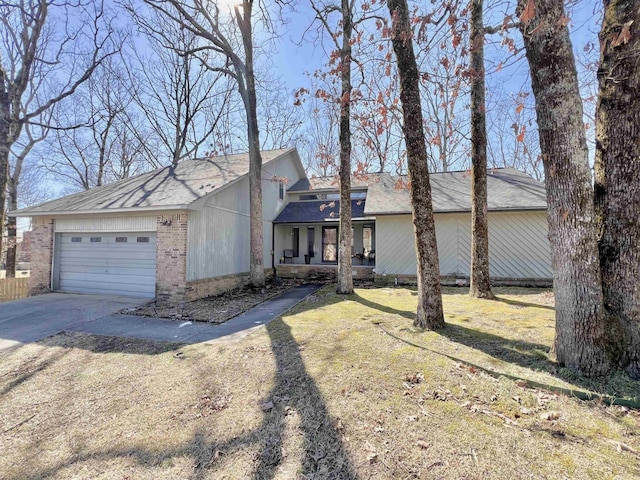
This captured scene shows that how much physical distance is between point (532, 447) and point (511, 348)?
2.32 meters

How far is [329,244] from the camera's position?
16.7 m

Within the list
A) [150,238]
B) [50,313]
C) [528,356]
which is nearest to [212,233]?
[150,238]

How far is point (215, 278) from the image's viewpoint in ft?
34.8

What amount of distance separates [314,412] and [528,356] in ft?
9.77

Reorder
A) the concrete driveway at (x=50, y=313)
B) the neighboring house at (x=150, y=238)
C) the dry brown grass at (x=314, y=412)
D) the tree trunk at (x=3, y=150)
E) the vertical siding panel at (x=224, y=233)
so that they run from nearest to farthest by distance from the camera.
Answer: the dry brown grass at (x=314, y=412) < the concrete driveway at (x=50, y=313) < the neighboring house at (x=150, y=238) < the vertical siding panel at (x=224, y=233) < the tree trunk at (x=3, y=150)

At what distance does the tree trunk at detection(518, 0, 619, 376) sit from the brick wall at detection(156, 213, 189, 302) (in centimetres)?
853

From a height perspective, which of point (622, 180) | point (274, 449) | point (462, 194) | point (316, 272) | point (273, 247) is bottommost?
point (274, 449)

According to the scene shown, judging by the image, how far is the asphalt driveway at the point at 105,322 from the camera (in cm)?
616

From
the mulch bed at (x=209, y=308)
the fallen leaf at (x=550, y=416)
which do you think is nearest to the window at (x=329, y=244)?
the mulch bed at (x=209, y=308)

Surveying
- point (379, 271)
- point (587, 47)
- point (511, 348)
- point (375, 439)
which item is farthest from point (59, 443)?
point (379, 271)

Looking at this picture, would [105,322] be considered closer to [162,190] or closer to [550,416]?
[162,190]

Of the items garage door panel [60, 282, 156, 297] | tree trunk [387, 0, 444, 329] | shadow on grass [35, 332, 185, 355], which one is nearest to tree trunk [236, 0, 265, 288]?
garage door panel [60, 282, 156, 297]

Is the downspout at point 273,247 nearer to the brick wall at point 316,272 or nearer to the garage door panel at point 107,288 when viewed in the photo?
the brick wall at point 316,272

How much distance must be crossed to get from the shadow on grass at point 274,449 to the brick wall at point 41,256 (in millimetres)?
11056
